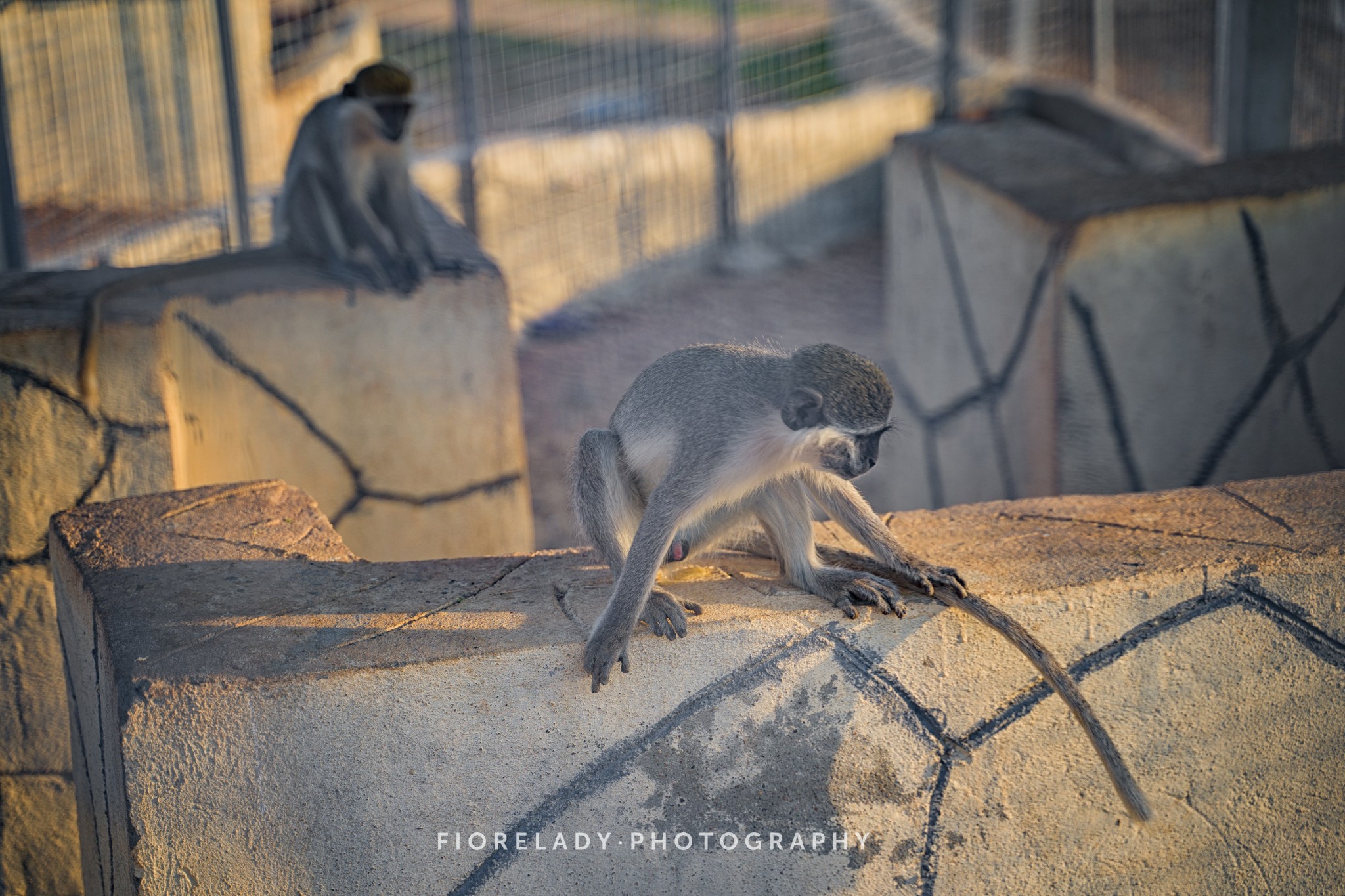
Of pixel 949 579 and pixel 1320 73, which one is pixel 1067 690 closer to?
pixel 949 579

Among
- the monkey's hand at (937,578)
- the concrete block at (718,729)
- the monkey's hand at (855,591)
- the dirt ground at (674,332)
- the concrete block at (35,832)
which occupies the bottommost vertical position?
the concrete block at (35,832)

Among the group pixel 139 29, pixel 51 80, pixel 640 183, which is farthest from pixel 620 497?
pixel 640 183

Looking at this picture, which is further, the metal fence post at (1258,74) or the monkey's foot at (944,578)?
the metal fence post at (1258,74)

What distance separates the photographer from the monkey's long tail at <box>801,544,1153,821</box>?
250 centimetres

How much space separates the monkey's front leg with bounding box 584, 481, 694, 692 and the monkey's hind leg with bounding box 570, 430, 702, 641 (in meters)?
0.16

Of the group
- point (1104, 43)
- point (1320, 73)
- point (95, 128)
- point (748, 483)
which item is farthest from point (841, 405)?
point (1104, 43)

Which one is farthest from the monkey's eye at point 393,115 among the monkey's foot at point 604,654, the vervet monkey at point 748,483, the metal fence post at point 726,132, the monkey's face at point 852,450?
the metal fence post at point 726,132

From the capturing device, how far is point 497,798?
251cm

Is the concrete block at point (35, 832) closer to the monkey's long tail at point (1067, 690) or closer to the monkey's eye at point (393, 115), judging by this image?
the monkey's eye at point (393, 115)

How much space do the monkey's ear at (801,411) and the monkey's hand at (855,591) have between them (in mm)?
376

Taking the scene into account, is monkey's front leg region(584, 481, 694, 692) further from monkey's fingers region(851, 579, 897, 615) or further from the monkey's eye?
the monkey's eye

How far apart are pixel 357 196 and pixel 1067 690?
3766 mm

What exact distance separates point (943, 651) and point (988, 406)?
272 centimetres

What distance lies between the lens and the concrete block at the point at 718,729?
96.1 inches
